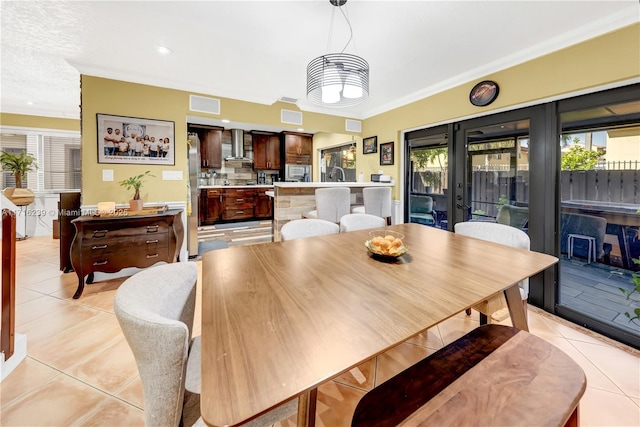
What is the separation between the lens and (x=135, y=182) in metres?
3.13

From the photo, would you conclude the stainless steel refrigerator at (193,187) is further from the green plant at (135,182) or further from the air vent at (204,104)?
the green plant at (135,182)

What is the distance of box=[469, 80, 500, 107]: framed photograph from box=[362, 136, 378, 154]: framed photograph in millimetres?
1775

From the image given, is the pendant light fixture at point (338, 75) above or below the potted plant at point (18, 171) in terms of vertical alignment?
above

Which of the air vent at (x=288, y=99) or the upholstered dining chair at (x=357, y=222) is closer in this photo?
the upholstered dining chair at (x=357, y=222)

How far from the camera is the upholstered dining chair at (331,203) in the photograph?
3.18 metres

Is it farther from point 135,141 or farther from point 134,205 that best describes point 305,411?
point 135,141

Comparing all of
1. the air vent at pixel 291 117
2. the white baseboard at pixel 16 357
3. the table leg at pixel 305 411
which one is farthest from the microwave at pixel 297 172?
the table leg at pixel 305 411

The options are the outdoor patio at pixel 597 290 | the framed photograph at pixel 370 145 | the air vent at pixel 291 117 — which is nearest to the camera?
the outdoor patio at pixel 597 290

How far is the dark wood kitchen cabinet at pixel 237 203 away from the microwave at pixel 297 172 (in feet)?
3.49

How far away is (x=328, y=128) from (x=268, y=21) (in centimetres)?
266

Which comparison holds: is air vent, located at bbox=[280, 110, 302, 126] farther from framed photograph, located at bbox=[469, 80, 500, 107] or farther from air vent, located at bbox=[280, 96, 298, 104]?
framed photograph, located at bbox=[469, 80, 500, 107]

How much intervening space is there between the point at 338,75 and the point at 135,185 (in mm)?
2696

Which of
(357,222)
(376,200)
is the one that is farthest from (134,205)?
(376,200)

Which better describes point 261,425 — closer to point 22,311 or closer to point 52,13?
point 22,311
